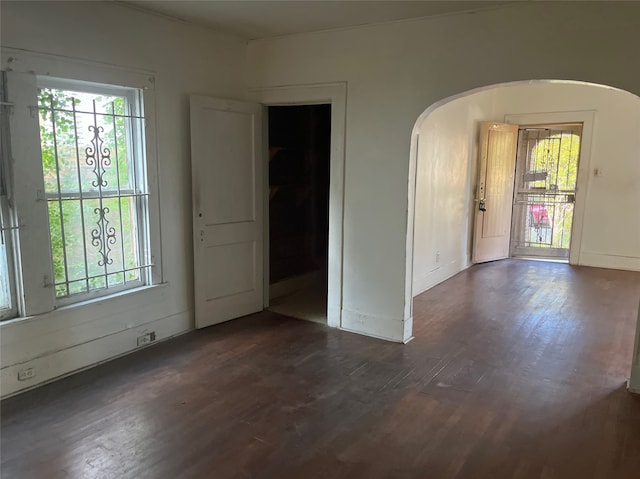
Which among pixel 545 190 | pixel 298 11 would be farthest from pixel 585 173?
pixel 298 11

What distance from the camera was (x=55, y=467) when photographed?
2.33m

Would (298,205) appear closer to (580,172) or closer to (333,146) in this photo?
(333,146)

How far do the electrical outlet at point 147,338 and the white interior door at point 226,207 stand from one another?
1.46 ft

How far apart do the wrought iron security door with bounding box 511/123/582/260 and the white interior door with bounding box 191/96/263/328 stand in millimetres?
5125

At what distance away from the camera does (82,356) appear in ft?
11.1

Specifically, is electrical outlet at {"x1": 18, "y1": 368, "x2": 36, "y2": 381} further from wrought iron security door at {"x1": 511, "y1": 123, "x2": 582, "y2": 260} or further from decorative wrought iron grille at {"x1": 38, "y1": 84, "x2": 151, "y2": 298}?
wrought iron security door at {"x1": 511, "y1": 123, "x2": 582, "y2": 260}

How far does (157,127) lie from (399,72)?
6.55ft

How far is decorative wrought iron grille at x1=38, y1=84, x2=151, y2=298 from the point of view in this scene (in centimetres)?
316

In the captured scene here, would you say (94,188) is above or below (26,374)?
above

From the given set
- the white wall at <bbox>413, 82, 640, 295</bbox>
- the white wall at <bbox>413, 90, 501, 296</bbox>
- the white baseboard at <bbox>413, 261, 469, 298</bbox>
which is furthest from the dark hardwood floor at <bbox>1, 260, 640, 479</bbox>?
the white wall at <bbox>413, 82, 640, 295</bbox>

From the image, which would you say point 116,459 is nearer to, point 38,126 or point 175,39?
point 38,126

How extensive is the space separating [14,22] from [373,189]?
2744 millimetres

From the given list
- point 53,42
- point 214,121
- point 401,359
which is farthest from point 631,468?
point 53,42

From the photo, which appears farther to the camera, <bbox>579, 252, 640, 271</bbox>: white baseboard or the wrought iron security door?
the wrought iron security door
